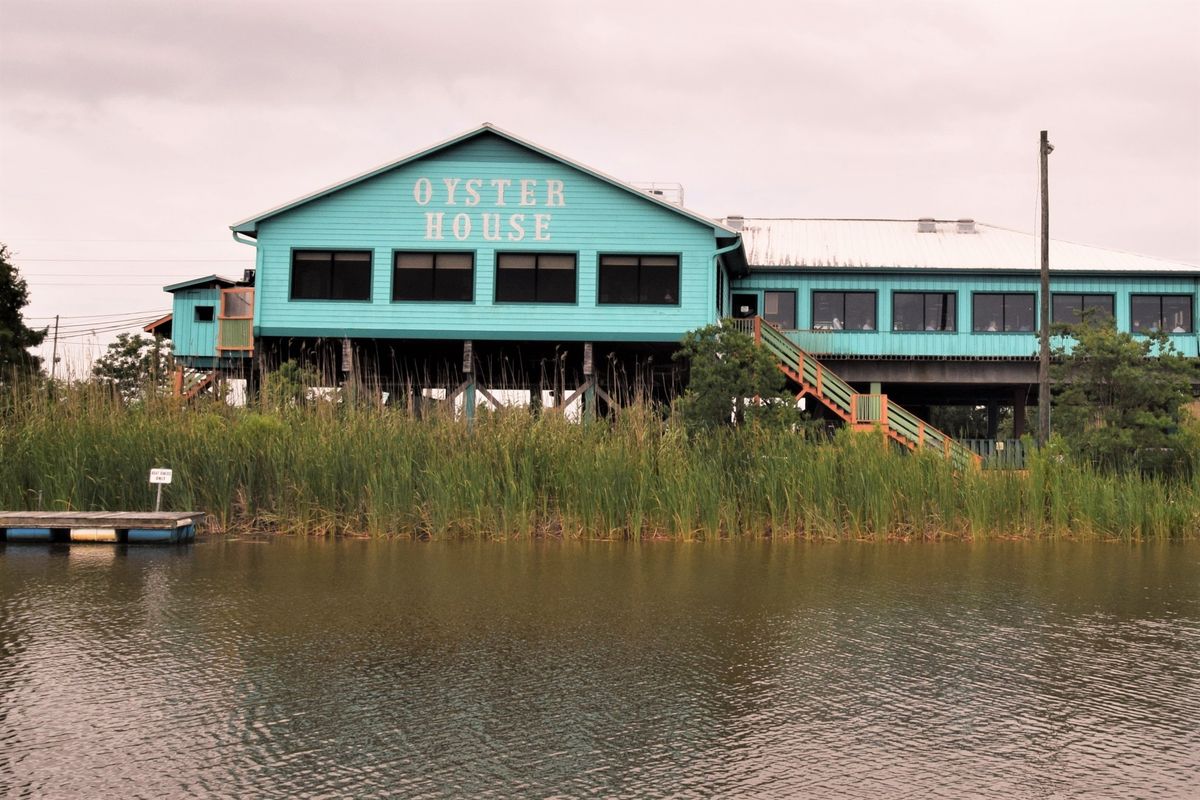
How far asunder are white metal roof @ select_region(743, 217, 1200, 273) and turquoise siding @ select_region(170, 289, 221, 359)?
1421cm

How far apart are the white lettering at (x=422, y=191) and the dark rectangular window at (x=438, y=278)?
1.24 metres

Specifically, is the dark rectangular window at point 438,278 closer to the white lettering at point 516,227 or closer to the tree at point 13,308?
the white lettering at point 516,227

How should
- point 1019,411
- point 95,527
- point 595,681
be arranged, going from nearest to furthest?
1. point 595,681
2. point 95,527
3. point 1019,411

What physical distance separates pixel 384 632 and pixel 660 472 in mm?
7500

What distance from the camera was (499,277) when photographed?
24.9m

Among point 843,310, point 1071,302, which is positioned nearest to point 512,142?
point 843,310

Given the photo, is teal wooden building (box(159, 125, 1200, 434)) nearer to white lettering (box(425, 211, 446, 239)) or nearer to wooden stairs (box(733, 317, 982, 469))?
white lettering (box(425, 211, 446, 239))

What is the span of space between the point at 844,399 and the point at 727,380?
18.7 feet

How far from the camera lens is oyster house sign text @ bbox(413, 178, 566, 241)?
81.1 ft

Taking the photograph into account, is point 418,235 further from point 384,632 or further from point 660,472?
point 384,632

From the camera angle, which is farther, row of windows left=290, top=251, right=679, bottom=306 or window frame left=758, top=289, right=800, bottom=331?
window frame left=758, top=289, right=800, bottom=331

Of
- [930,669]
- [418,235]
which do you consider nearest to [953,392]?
[418,235]

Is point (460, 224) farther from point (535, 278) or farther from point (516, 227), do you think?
point (535, 278)

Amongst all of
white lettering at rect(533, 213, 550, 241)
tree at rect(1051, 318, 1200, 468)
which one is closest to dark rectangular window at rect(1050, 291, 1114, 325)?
tree at rect(1051, 318, 1200, 468)
